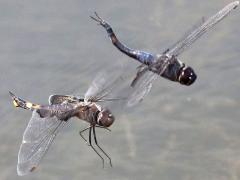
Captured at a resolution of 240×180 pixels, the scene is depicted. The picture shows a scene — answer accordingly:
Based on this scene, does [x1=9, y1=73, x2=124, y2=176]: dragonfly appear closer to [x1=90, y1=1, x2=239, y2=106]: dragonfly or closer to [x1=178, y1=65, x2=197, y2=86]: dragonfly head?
[x1=90, y1=1, x2=239, y2=106]: dragonfly

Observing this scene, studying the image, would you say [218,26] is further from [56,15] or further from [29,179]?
[29,179]

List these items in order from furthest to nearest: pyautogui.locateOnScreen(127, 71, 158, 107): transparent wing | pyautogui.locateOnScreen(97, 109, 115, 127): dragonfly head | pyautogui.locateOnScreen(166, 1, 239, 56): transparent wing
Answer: pyautogui.locateOnScreen(166, 1, 239, 56): transparent wing → pyautogui.locateOnScreen(127, 71, 158, 107): transparent wing → pyautogui.locateOnScreen(97, 109, 115, 127): dragonfly head

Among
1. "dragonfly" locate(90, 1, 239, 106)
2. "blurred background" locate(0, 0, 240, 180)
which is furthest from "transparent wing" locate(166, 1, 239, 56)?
"blurred background" locate(0, 0, 240, 180)

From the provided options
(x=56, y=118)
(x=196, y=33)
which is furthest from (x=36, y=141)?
(x=196, y=33)

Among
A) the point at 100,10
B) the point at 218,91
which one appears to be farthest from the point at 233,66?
the point at 100,10

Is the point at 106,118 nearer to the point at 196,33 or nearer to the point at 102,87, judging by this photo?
the point at 102,87

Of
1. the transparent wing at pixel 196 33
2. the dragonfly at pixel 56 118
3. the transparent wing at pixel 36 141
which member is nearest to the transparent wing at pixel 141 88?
the dragonfly at pixel 56 118
